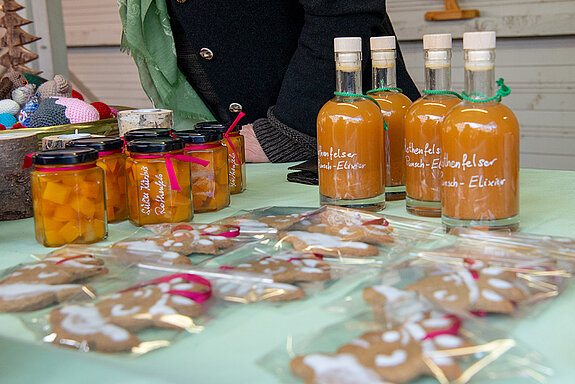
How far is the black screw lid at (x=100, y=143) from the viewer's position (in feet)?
3.15

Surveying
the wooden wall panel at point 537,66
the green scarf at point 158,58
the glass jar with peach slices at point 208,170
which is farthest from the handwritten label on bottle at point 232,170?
the wooden wall panel at point 537,66

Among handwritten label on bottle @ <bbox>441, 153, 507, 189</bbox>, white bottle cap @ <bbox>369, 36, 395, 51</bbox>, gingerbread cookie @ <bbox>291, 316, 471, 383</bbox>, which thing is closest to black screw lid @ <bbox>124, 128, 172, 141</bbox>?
white bottle cap @ <bbox>369, 36, 395, 51</bbox>

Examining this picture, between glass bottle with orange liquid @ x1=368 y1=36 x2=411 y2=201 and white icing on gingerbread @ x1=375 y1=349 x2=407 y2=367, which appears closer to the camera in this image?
white icing on gingerbread @ x1=375 y1=349 x2=407 y2=367

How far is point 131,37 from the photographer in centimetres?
166

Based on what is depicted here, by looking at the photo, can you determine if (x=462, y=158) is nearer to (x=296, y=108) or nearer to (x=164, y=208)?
(x=164, y=208)

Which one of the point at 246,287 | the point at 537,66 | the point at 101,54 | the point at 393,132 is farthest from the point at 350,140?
the point at 101,54

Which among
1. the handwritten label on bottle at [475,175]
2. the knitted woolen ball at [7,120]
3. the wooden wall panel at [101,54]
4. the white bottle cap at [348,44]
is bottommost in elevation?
the handwritten label on bottle at [475,175]

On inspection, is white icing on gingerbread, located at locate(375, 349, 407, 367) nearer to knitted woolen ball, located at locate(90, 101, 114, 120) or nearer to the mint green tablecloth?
the mint green tablecloth

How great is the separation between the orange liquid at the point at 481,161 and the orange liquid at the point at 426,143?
0.27 feet

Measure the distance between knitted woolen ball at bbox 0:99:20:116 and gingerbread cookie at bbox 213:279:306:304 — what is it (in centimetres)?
89

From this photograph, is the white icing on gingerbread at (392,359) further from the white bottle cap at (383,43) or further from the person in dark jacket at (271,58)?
the person in dark jacket at (271,58)

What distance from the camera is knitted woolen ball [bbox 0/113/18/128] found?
1293 millimetres

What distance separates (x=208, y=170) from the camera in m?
1.02

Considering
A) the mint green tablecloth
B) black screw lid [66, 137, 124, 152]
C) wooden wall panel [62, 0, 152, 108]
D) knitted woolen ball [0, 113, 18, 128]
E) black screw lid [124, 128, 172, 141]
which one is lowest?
the mint green tablecloth
